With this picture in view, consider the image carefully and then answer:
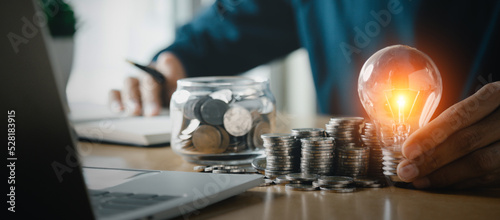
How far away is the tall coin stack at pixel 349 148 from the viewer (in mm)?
757

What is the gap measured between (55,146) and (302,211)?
29cm

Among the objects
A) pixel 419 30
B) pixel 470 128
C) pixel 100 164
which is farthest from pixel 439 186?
pixel 419 30

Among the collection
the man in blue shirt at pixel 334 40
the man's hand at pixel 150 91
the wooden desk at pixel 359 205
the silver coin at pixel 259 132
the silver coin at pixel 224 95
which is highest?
the man in blue shirt at pixel 334 40

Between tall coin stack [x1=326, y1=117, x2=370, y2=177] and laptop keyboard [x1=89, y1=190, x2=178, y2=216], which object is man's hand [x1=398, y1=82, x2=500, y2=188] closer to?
tall coin stack [x1=326, y1=117, x2=370, y2=177]

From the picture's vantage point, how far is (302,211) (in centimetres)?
58

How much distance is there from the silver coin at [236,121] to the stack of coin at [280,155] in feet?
0.46

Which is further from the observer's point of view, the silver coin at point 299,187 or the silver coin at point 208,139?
the silver coin at point 208,139

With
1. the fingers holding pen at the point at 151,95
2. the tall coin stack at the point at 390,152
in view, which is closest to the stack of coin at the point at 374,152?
the tall coin stack at the point at 390,152

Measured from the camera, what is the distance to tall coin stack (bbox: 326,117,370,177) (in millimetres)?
757

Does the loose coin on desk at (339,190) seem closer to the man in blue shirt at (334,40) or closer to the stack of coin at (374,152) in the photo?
the stack of coin at (374,152)

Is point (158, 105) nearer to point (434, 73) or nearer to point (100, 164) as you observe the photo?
point (100, 164)

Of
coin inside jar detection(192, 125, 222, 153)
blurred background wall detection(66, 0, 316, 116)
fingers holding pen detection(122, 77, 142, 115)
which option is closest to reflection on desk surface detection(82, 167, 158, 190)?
coin inside jar detection(192, 125, 222, 153)

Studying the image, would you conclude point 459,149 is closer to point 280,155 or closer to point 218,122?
point 280,155

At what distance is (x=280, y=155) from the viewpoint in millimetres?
792
